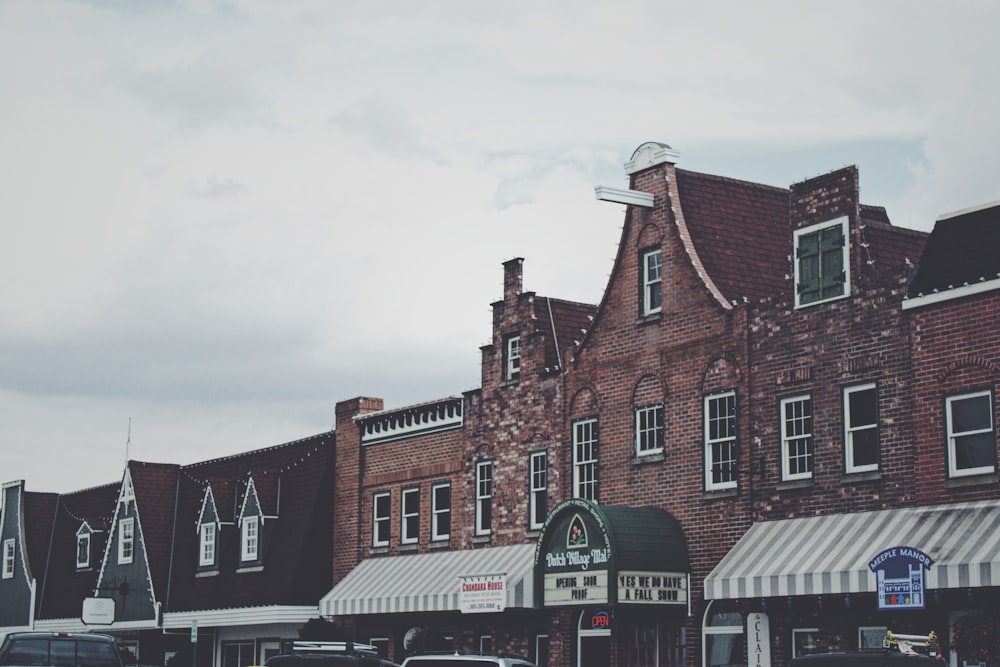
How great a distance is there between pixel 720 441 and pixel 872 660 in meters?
13.1

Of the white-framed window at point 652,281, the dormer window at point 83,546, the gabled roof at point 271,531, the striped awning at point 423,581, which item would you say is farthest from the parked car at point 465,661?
the dormer window at point 83,546

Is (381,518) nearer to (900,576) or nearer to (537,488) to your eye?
(537,488)

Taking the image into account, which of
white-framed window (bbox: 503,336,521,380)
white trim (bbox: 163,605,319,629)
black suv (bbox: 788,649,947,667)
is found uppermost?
white-framed window (bbox: 503,336,521,380)

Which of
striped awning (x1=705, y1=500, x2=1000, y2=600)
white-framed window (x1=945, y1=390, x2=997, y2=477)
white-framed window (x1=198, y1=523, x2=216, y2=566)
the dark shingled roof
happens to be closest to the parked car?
striped awning (x1=705, y1=500, x2=1000, y2=600)

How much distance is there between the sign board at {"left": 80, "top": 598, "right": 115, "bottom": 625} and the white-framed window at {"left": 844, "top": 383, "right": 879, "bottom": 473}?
3078cm

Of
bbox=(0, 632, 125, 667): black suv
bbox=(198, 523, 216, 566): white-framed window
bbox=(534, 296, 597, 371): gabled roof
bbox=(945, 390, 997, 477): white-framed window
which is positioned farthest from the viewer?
bbox=(198, 523, 216, 566): white-framed window

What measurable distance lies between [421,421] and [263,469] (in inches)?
335

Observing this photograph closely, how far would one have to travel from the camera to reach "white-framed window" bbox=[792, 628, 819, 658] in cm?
2786

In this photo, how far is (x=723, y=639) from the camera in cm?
3014

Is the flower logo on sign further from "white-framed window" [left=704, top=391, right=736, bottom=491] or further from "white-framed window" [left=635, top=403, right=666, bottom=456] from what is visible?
"white-framed window" [left=704, top=391, right=736, bottom=491]

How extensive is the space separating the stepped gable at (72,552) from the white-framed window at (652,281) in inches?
1113

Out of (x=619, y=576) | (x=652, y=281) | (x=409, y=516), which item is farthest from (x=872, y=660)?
(x=409, y=516)

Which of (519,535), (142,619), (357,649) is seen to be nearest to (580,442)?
(519,535)

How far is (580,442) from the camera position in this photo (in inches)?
1374
